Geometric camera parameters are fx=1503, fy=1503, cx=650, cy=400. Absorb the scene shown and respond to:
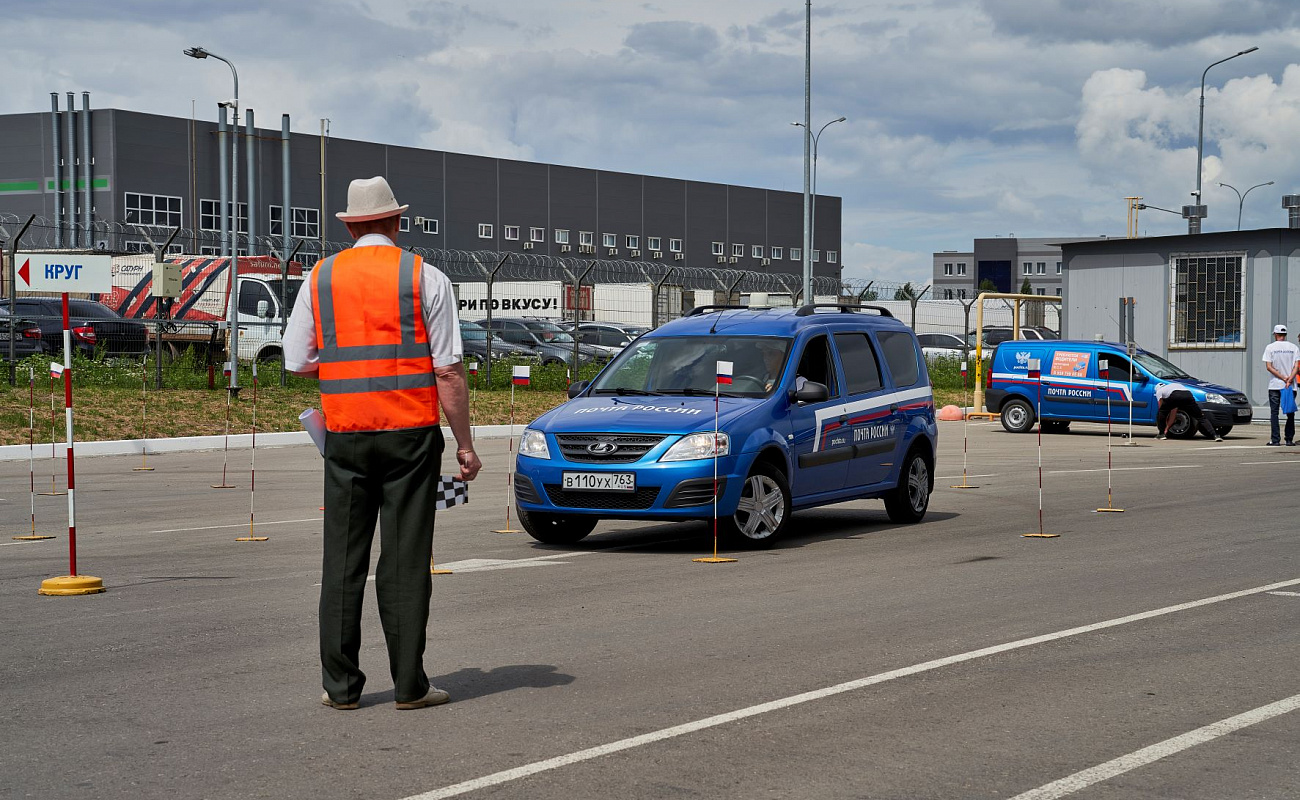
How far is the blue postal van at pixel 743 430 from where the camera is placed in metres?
10.8

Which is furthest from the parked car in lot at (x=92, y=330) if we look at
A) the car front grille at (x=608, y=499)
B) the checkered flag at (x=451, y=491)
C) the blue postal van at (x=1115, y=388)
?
the checkered flag at (x=451, y=491)

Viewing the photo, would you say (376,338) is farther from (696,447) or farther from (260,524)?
(260,524)

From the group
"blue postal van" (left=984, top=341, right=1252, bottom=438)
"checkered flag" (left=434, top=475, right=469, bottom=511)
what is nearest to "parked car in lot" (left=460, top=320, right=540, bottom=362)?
"blue postal van" (left=984, top=341, right=1252, bottom=438)

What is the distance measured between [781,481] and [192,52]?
2809 centimetres

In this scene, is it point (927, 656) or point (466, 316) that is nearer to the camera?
point (927, 656)

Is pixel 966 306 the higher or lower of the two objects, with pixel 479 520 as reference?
higher

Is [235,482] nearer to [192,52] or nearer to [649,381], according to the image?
[649,381]

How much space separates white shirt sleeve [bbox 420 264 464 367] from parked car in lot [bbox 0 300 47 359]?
21.8 meters

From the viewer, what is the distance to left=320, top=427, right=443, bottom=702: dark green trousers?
19.1ft

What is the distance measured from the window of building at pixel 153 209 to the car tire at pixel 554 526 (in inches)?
2039

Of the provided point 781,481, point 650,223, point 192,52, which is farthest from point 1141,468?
point 650,223

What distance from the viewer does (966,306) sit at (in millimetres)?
39531

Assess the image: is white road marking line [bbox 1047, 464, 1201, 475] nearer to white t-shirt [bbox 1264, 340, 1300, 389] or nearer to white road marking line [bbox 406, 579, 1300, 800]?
white t-shirt [bbox 1264, 340, 1300, 389]

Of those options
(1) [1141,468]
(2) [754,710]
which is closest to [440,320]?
(2) [754,710]
